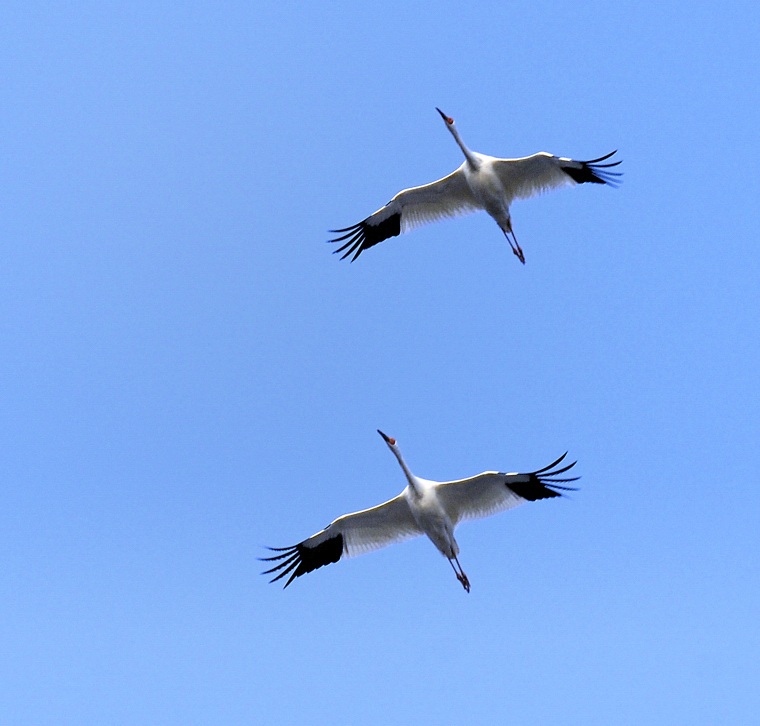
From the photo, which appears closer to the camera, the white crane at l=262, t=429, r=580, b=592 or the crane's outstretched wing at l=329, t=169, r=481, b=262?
the white crane at l=262, t=429, r=580, b=592

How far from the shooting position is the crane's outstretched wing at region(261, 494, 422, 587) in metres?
18.8

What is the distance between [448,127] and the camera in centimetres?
2008

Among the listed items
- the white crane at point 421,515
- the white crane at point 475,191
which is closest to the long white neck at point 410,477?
the white crane at point 421,515

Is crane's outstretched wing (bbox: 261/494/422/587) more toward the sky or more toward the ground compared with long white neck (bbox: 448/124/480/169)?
more toward the ground

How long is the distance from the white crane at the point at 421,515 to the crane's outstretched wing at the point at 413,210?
4.58 m

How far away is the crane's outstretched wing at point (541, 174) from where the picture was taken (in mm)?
19016

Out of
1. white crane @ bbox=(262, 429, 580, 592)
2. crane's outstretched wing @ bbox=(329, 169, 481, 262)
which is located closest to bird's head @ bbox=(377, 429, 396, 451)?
white crane @ bbox=(262, 429, 580, 592)

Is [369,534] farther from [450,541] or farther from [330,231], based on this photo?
[330,231]

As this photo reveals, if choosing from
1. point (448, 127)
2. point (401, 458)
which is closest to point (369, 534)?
point (401, 458)

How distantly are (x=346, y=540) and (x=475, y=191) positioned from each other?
23.1 feet

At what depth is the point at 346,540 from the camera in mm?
19047

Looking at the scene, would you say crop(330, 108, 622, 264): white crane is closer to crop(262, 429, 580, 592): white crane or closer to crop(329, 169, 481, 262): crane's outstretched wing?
crop(329, 169, 481, 262): crane's outstretched wing

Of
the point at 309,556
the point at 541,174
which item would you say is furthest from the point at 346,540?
the point at 541,174

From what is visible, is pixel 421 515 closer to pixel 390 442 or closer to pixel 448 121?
pixel 390 442
